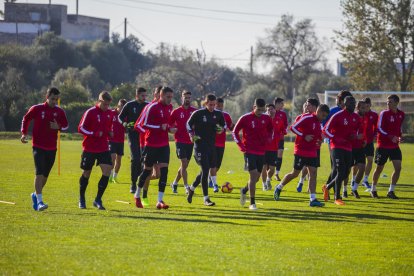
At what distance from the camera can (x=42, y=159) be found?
16.3m

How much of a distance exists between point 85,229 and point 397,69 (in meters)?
58.4

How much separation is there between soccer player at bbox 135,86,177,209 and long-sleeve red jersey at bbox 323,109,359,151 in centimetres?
377

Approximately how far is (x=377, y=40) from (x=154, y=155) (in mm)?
52082

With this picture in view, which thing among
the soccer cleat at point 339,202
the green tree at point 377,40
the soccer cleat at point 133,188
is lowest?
the soccer cleat at point 339,202

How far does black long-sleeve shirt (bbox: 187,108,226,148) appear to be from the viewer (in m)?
17.9

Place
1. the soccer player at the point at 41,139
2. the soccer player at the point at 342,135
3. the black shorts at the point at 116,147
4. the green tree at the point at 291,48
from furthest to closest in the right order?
the green tree at the point at 291,48
the black shorts at the point at 116,147
the soccer player at the point at 342,135
the soccer player at the point at 41,139

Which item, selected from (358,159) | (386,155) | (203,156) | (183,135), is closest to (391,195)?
(386,155)

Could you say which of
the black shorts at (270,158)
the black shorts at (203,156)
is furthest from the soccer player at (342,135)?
the black shorts at (270,158)

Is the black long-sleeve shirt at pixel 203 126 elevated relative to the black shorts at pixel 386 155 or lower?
elevated

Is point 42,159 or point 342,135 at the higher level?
point 342,135

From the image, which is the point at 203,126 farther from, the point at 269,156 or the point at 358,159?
the point at 358,159

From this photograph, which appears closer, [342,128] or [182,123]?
[342,128]

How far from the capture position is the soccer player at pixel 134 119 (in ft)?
62.6

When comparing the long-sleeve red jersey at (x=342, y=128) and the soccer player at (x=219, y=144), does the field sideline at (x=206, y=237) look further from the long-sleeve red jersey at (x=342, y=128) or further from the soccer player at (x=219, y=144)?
the long-sleeve red jersey at (x=342, y=128)
